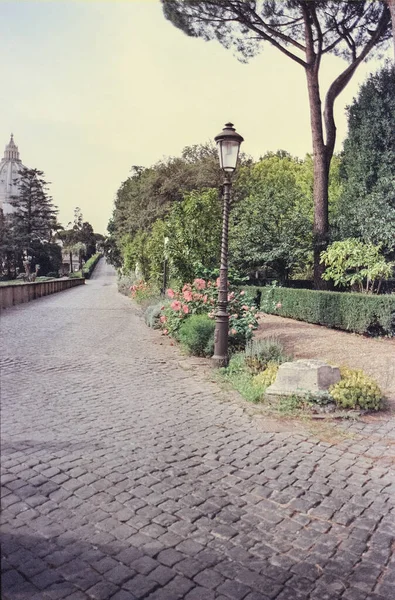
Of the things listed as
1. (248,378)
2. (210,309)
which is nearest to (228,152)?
(248,378)

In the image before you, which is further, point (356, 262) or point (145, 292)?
point (145, 292)

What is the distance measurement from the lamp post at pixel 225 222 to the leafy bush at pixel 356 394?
215 centimetres

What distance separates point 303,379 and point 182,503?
9.21ft

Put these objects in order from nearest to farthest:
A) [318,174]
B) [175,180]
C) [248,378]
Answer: [248,378] → [318,174] → [175,180]

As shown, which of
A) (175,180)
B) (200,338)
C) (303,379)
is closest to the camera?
(303,379)

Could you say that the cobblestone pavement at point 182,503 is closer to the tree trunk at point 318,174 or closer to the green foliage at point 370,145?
the tree trunk at point 318,174

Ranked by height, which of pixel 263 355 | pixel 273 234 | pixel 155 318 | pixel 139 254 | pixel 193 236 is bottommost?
pixel 155 318

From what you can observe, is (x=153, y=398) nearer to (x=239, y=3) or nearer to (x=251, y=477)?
(x=251, y=477)

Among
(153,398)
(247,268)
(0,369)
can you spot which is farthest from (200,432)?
(247,268)

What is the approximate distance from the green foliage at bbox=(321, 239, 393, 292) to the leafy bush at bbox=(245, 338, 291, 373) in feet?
22.6

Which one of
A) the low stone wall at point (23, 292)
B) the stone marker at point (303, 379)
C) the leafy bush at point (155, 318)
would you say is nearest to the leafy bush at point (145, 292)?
the leafy bush at point (155, 318)

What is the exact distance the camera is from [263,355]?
697 centimetres

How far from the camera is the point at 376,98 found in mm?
18375

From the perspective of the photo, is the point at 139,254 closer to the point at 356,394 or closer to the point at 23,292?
the point at 23,292
